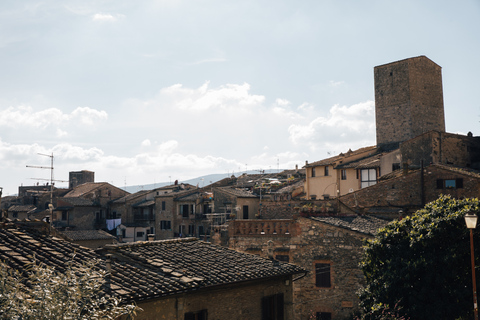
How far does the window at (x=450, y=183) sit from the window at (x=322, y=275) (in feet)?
29.6

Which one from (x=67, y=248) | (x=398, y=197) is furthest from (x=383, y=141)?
(x=67, y=248)

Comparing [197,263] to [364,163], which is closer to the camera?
[197,263]

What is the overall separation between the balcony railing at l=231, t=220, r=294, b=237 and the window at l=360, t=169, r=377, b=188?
17.9 metres

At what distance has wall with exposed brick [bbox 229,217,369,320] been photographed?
77.9 ft

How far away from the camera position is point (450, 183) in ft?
88.6

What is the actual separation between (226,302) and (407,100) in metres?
40.6

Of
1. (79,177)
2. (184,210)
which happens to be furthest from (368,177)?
(79,177)

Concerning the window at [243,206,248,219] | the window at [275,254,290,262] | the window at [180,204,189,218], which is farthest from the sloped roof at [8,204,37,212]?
the window at [275,254,290,262]

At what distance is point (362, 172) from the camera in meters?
41.8

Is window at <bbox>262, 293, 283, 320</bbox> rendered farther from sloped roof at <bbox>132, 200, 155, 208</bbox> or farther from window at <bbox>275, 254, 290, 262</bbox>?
sloped roof at <bbox>132, 200, 155, 208</bbox>

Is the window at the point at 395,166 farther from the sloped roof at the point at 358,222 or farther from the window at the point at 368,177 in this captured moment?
the sloped roof at the point at 358,222

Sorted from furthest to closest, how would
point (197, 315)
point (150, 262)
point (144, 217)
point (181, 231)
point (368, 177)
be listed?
1. point (144, 217)
2. point (181, 231)
3. point (368, 177)
4. point (150, 262)
5. point (197, 315)

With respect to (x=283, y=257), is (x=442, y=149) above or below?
above

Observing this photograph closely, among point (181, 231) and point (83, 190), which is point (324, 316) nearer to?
point (181, 231)
